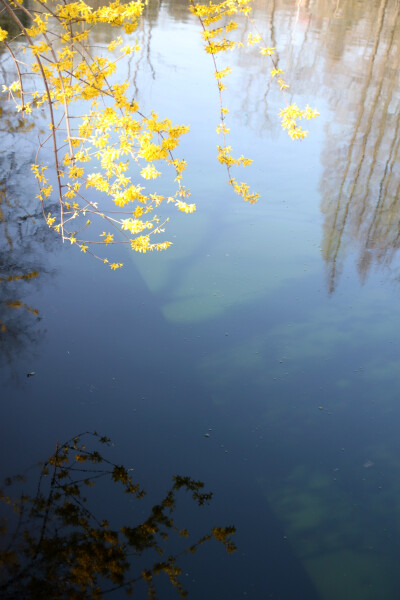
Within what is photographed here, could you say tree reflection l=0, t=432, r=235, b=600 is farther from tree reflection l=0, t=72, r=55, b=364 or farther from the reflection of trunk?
the reflection of trunk

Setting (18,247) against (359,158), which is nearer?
(18,247)

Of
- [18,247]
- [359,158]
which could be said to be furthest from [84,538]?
[359,158]

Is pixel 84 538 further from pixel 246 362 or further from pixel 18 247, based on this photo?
pixel 18 247

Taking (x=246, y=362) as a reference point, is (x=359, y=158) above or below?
above

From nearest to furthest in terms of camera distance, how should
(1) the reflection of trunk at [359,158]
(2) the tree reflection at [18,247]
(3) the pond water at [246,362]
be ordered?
(3) the pond water at [246,362], (2) the tree reflection at [18,247], (1) the reflection of trunk at [359,158]

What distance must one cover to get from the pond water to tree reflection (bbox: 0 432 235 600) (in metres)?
0.11

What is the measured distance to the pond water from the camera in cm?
394

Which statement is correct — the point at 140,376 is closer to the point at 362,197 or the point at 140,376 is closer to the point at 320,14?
the point at 362,197

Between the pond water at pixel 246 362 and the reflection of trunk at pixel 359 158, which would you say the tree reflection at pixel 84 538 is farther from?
the reflection of trunk at pixel 359 158

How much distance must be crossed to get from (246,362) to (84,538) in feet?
7.12

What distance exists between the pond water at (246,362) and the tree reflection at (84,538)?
111 millimetres

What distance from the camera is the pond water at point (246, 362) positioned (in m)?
3.94

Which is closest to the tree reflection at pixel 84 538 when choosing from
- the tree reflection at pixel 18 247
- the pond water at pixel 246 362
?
the pond water at pixel 246 362

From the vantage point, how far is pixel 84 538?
3693 mm
